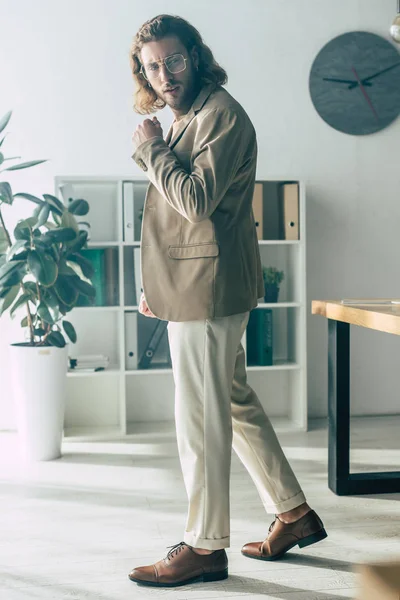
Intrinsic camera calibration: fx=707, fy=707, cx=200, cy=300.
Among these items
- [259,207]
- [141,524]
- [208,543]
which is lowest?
[141,524]

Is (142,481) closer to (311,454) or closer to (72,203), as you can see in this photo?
(311,454)

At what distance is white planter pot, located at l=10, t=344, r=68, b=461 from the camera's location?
330cm

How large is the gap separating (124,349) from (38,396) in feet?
2.03

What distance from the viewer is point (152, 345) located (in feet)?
12.7

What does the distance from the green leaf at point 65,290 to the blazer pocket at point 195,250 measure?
1505 millimetres

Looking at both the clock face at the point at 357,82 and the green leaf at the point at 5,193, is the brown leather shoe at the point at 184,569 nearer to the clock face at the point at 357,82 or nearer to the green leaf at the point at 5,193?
the green leaf at the point at 5,193

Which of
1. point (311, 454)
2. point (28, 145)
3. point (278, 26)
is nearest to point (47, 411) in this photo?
point (311, 454)

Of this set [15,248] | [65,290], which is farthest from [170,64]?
[65,290]

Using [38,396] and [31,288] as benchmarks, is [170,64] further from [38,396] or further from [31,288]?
[38,396]

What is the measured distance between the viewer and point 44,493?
284 cm

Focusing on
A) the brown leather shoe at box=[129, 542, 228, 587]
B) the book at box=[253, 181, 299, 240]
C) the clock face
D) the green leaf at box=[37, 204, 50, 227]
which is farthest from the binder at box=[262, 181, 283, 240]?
the brown leather shoe at box=[129, 542, 228, 587]

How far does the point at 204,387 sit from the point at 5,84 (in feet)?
8.81

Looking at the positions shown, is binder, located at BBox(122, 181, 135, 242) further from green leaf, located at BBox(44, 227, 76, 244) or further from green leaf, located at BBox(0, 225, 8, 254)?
green leaf, located at BBox(0, 225, 8, 254)

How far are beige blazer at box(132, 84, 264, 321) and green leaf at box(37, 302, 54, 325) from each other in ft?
4.80
